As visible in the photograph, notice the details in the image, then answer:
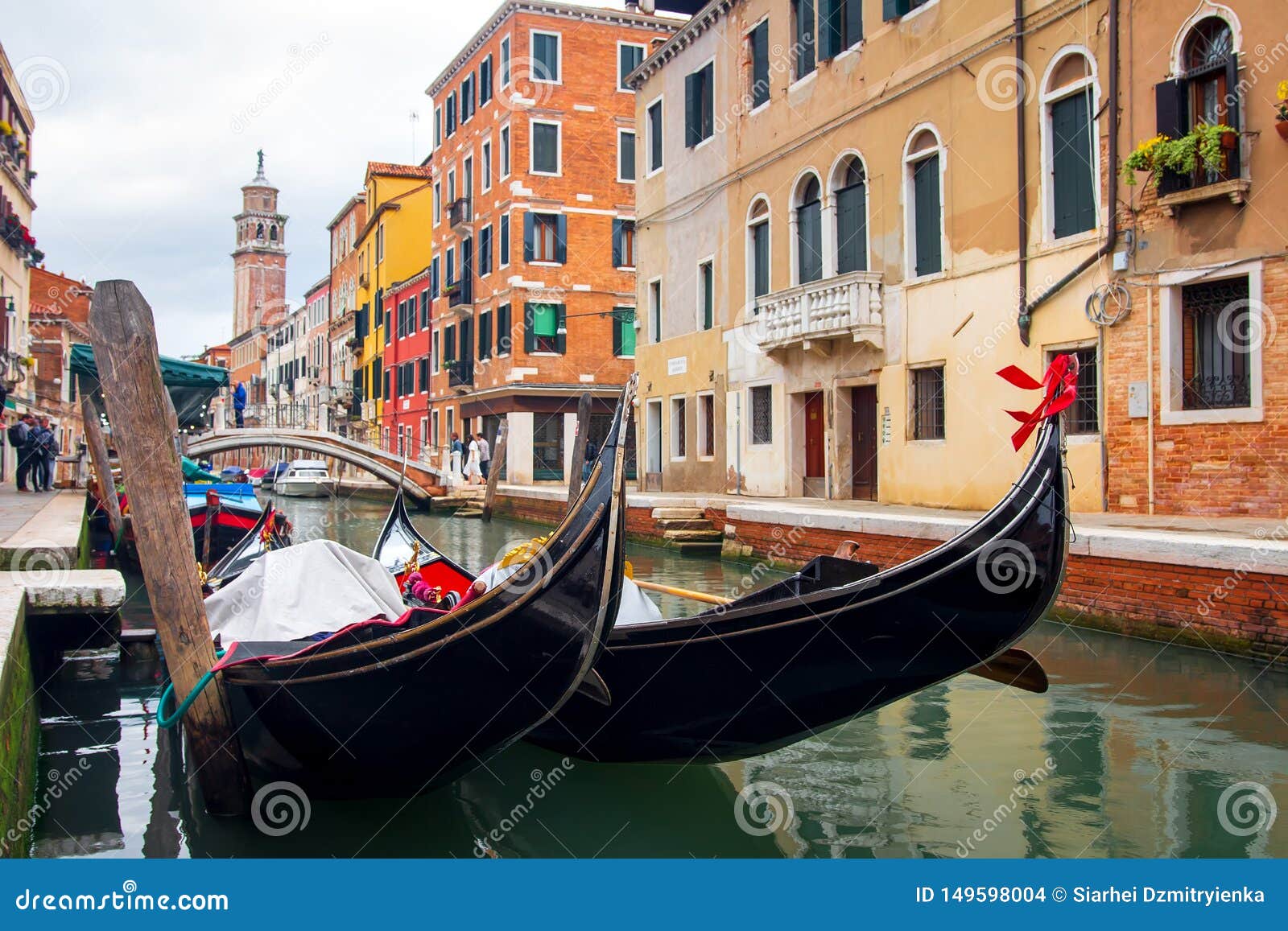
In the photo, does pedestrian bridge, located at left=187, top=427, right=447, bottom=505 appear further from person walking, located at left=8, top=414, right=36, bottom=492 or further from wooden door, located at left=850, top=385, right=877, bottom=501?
wooden door, located at left=850, top=385, right=877, bottom=501

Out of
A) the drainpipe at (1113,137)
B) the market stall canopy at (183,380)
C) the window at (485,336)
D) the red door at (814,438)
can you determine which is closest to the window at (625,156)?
the window at (485,336)

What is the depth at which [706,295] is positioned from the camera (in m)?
14.6

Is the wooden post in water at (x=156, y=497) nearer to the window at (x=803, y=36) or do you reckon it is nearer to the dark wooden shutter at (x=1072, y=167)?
the dark wooden shutter at (x=1072, y=167)

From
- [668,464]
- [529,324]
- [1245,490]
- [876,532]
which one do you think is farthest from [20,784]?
[529,324]

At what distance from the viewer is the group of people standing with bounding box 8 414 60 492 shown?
40.7 feet

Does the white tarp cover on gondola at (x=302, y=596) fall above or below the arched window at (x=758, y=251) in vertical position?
below

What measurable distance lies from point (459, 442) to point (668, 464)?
8.24m

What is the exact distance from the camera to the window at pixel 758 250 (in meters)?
13.2

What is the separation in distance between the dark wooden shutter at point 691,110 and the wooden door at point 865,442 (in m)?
4.85

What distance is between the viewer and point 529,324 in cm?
2134

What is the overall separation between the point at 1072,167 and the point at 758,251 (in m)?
5.07

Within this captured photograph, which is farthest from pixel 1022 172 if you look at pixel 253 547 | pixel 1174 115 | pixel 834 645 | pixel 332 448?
pixel 332 448

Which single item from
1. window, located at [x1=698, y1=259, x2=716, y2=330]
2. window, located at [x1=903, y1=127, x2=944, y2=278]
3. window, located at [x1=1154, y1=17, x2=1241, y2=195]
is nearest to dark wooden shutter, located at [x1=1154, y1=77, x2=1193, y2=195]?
window, located at [x1=1154, y1=17, x2=1241, y2=195]

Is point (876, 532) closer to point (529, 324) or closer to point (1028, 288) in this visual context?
point (1028, 288)
